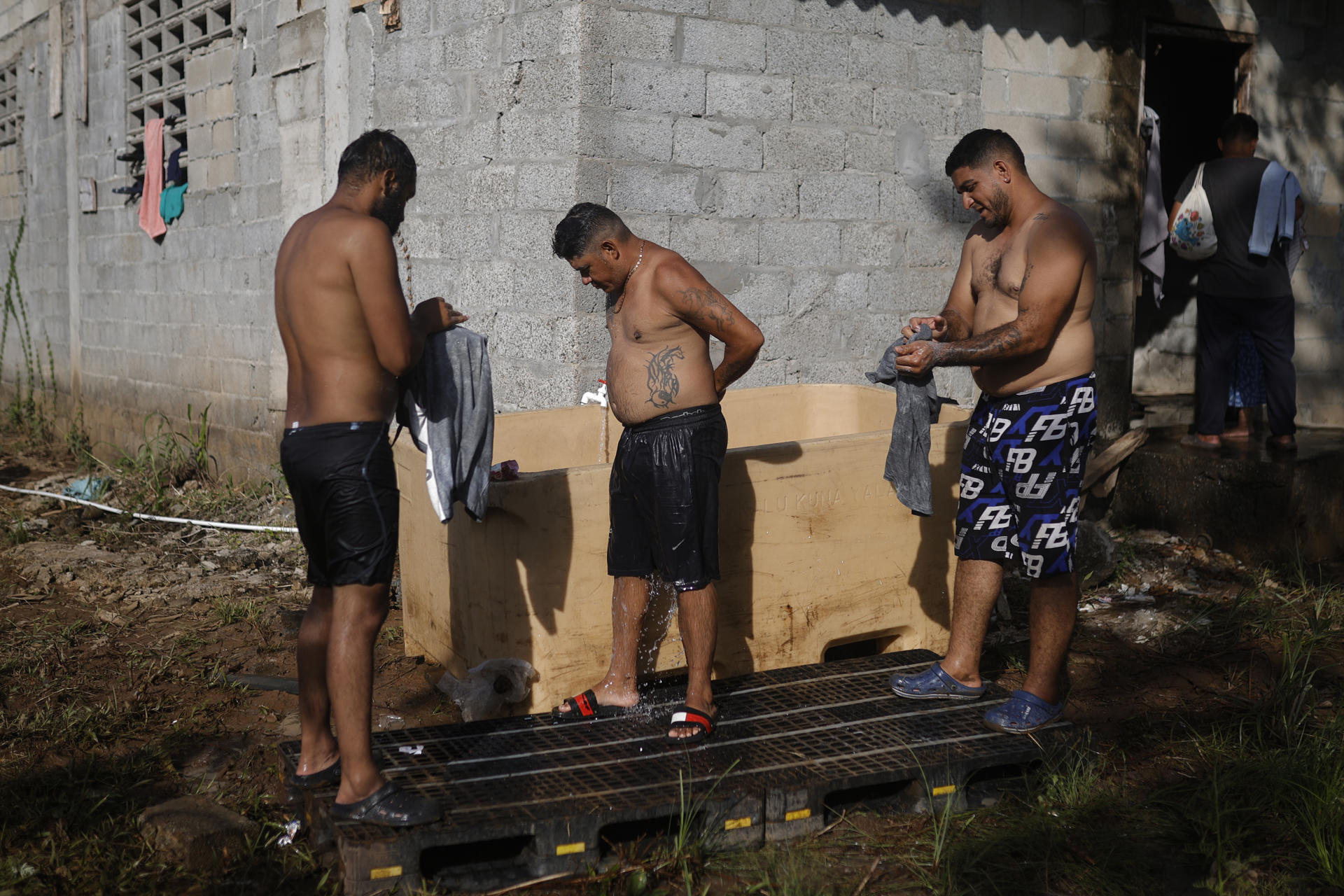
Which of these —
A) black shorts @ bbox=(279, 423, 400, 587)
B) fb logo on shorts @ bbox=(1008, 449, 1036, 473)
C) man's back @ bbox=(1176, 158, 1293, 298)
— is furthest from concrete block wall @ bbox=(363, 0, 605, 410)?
man's back @ bbox=(1176, 158, 1293, 298)

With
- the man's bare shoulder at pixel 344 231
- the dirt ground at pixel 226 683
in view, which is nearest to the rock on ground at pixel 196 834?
the dirt ground at pixel 226 683

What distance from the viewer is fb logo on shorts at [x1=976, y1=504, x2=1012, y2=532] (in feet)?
12.8

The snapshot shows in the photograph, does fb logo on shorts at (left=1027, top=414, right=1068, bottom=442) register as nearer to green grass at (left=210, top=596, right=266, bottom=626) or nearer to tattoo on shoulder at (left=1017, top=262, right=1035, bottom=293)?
tattoo on shoulder at (left=1017, top=262, right=1035, bottom=293)

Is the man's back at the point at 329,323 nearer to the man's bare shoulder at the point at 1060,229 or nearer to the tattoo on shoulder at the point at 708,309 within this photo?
the tattoo on shoulder at the point at 708,309

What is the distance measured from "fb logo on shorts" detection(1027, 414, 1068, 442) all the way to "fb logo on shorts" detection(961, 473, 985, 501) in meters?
0.27

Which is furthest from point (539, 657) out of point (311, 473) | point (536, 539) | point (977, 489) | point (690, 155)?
point (690, 155)

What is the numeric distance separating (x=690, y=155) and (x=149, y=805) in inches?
148

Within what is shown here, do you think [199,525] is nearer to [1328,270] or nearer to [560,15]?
[560,15]

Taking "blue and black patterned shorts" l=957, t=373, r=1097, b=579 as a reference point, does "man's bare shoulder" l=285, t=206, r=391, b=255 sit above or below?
above

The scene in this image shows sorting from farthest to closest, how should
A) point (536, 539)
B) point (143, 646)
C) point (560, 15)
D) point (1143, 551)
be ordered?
point (1143, 551), point (560, 15), point (143, 646), point (536, 539)

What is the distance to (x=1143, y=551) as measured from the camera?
6.48 m

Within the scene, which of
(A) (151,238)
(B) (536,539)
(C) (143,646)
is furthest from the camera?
(A) (151,238)

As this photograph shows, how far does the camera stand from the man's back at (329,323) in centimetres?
306

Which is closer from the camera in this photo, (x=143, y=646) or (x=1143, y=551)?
(x=143, y=646)
